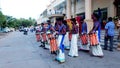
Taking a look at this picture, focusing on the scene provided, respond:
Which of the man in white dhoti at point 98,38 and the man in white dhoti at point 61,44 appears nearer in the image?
the man in white dhoti at point 61,44

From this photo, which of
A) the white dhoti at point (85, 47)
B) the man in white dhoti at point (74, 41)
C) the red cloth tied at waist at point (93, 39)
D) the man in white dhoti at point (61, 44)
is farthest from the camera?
the white dhoti at point (85, 47)

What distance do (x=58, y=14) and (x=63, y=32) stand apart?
1590 inches

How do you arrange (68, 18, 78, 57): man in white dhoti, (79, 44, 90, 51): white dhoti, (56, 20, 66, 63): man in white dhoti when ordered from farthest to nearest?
(79, 44, 90, 51): white dhoti → (68, 18, 78, 57): man in white dhoti → (56, 20, 66, 63): man in white dhoti

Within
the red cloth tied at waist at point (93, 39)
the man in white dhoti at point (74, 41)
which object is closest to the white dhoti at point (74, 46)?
the man in white dhoti at point (74, 41)

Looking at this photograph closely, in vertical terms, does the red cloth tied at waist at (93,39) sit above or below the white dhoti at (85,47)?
above

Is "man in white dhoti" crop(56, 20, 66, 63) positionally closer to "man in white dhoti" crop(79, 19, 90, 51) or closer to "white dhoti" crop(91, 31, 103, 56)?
"white dhoti" crop(91, 31, 103, 56)

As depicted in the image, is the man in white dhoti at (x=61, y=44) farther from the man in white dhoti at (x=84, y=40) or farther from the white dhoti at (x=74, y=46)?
the man in white dhoti at (x=84, y=40)

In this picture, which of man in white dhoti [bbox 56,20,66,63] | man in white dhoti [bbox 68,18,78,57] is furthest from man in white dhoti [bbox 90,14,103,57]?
man in white dhoti [bbox 56,20,66,63]

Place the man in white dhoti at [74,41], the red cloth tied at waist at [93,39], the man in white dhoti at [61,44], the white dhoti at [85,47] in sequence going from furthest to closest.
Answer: the white dhoti at [85,47]
the man in white dhoti at [74,41]
the red cloth tied at waist at [93,39]
the man in white dhoti at [61,44]

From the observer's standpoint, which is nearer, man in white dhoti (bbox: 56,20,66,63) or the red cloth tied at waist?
man in white dhoti (bbox: 56,20,66,63)

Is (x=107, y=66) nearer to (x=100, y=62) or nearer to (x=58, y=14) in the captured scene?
(x=100, y=62)

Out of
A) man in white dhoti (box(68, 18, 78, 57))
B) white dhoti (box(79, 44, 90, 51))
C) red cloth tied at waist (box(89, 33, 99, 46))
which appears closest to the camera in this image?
red cloth tied at waist (box(89, 33, 99, 46))

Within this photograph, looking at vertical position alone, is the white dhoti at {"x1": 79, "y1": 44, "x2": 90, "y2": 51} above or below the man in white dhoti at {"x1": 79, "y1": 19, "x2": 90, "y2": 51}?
below

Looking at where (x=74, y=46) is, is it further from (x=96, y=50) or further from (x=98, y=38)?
(x=98, y=38)
